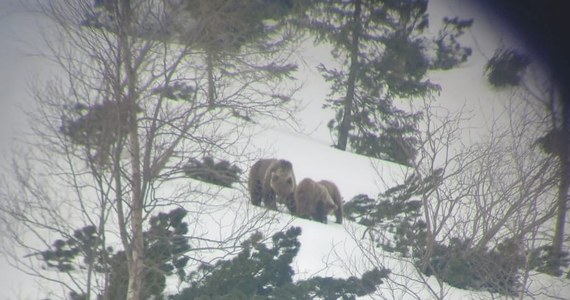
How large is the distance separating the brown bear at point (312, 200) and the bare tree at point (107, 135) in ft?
1.96

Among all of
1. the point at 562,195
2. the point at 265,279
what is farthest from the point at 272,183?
the point at 562,195

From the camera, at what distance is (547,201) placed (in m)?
4.79

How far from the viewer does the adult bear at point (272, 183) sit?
4422 millimetres

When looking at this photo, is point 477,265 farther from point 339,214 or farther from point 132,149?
point 132,149

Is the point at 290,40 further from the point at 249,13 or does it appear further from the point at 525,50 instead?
the point at 525,50

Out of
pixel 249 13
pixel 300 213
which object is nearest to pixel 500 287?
pixel 300 213

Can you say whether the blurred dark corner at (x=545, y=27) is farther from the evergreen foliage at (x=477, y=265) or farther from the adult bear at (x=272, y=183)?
the adult bear at (x=272, y=183)

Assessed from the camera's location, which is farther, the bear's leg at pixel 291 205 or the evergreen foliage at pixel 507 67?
the evergreen foliage at pixel 507 67

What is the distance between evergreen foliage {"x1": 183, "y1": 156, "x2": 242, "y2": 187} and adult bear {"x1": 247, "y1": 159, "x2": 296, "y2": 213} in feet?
0.41

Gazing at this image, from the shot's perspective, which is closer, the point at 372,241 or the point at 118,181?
the point at 118,181

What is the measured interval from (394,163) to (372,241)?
0.61m

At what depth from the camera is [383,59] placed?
475cm

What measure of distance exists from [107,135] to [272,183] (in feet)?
3.85

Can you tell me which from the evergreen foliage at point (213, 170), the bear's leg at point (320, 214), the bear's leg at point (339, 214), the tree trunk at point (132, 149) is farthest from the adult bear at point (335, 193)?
the tree trunk at point (132, 149)
